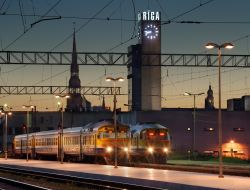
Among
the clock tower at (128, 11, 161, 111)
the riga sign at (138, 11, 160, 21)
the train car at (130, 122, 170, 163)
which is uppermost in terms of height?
the riga sign at (138, 11, 160, 21)

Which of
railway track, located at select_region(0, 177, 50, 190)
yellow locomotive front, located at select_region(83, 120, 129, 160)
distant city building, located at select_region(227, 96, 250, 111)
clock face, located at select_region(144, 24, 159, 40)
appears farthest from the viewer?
clock face, located at select_region(144, 24, 159, 40)

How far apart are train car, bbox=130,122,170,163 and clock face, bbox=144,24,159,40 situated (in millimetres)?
112533

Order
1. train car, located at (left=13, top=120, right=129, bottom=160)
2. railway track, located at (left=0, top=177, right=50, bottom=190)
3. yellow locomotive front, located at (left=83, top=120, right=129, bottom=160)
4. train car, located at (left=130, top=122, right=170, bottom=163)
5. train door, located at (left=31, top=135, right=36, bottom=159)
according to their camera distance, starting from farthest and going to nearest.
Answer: train door, located at (left=31, top=135, right=36, bottom=159) < train car, located at (left=130, top=122, right=170, bottom=163) < train car, located at (left=13, top=120, right=129, bottom=160) < yellow locomotive front, located at (left=83, top=120, right=129, bottom=160) < railway track, located at (left=0, top=177, right=50, bottom=190)

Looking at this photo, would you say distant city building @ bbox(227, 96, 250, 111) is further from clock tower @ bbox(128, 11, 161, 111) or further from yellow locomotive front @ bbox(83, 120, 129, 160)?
yellow locomotive front @ bbox(83, 120, 129, 160)

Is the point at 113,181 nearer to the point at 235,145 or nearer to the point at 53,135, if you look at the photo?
the point at 53,135

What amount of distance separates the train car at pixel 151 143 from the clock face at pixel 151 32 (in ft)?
369

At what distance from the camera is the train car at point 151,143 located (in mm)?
59062

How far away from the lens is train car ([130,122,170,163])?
5906 cm

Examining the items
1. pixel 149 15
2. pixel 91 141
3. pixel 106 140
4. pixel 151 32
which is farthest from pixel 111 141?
pixel 149 15

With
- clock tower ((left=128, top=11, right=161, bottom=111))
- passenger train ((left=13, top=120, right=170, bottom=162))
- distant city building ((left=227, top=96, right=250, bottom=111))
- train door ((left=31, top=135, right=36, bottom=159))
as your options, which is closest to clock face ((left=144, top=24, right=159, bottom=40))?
clock tower ((left=128, top=11, right=161, bottom=111))

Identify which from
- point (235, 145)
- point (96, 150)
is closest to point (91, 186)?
Answer: point (96, 150)

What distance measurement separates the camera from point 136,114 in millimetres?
107188

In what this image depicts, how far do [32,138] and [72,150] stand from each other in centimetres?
2023

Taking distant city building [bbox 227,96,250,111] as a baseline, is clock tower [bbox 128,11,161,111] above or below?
above
